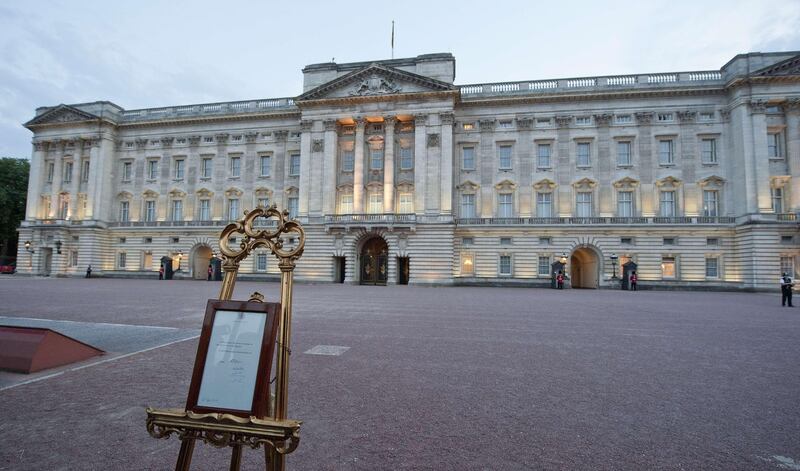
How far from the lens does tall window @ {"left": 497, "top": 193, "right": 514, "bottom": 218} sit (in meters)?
41.1

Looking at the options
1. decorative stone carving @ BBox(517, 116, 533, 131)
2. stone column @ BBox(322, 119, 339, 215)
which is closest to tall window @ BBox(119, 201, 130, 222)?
stone column @ BBox(322, 119, 339, 215)

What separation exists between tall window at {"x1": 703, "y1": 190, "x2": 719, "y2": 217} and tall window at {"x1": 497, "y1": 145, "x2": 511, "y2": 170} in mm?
17577

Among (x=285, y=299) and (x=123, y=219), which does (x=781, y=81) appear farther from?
(x=123, y=219)

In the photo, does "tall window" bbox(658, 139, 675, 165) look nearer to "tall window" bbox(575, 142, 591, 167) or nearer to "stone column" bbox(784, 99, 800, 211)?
"tall window" bbox(575, 142, 591, 167)

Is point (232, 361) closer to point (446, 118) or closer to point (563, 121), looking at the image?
point (446, 118)

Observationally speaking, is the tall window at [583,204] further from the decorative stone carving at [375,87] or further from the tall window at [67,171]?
the tall window at [67,171]

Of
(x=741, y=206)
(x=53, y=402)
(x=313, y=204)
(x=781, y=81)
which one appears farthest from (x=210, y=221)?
(x=781, y=81)

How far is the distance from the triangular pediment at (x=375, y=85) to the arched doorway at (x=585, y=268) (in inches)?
818

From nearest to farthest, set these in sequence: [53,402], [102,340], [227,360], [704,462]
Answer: [227,360] → [704,462] → [53,402] → [102,340]

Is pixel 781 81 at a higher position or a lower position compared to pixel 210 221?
higher

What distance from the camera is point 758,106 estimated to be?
117ft

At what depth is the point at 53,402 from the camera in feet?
16.3

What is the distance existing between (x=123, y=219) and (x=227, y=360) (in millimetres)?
57397

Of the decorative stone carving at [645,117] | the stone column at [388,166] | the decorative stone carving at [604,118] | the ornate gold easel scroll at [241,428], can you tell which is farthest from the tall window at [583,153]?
the ornate gold easel scroll at [241,428]
